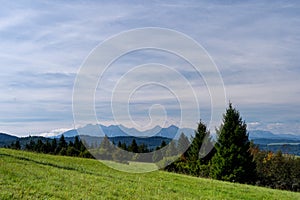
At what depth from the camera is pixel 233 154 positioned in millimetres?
44188

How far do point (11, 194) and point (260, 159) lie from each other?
5644 centimetres

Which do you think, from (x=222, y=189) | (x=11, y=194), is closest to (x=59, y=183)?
(x=11, y=194)

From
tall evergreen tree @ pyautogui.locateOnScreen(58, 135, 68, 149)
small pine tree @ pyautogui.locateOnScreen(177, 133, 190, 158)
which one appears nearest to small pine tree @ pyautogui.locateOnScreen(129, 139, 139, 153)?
small pine tree @ pyautogui.locateOnScreen(177, 133, 190, 158)

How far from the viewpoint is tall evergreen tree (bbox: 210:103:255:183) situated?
43831 millimetres

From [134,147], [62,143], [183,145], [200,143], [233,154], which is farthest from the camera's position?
[62,143]

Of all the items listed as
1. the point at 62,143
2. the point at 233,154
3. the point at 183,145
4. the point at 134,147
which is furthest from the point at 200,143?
the point at 62,143

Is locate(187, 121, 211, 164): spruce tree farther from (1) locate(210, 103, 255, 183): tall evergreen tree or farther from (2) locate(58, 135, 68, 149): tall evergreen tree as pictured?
(2) locate(58, 135, 68, 149): tall evergreen tree

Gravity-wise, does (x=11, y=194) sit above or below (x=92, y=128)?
below

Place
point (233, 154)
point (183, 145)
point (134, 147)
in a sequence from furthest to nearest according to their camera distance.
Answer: point (134, 147) → point (183, 145) → point (233, 154)

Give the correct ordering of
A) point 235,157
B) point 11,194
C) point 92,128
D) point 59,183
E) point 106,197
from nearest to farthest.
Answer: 1. point 11,194
2. point 106,197
3. point 59,183
4. point 92,128
5. point 235,157

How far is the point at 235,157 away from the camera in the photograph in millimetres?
44250

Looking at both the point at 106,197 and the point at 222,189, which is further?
the point at 222,189

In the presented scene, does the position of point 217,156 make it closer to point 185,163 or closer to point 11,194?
point 185,163

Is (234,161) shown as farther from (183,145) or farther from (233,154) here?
(183,145)
